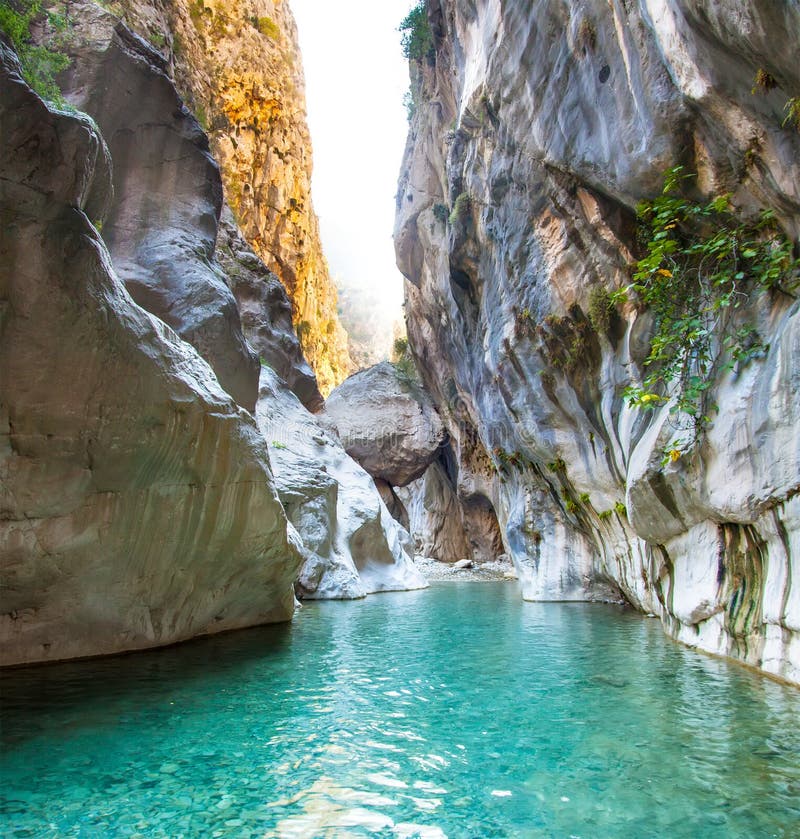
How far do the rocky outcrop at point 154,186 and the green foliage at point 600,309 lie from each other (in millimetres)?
7684

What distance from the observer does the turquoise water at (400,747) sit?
317 centimetres

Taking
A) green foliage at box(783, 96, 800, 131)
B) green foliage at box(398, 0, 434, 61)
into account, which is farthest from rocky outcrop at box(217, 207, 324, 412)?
green foliage at box(783, 96, 800, 131)

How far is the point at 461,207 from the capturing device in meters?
16.6

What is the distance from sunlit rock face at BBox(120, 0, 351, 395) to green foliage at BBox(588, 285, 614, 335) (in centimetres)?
1581

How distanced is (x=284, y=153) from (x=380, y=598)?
26691 mm

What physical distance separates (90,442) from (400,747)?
4.58 metres

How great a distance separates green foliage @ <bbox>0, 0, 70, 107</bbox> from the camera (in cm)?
630

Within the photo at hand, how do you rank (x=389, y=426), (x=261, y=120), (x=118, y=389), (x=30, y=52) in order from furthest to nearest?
(x=389, y=426) < (x=261, y=120) < (x=30, y=52) < (x=118, y=389)

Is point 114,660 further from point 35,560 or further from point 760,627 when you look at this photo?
point 760,627

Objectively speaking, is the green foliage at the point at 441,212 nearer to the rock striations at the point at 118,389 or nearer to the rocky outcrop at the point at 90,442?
the rock striations at the point at 118,389

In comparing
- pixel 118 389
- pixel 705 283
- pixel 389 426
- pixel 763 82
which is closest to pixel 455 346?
pixel 389 426

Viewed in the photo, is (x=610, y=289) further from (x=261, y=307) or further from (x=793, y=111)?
(x=261, y=307)

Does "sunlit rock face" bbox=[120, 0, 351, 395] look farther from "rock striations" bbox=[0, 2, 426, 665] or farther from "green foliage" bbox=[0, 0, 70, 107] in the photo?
"green foliage" bbox=[0, 0, 70, 107]

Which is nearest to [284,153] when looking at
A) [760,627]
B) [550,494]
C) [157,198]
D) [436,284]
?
[436,284]
